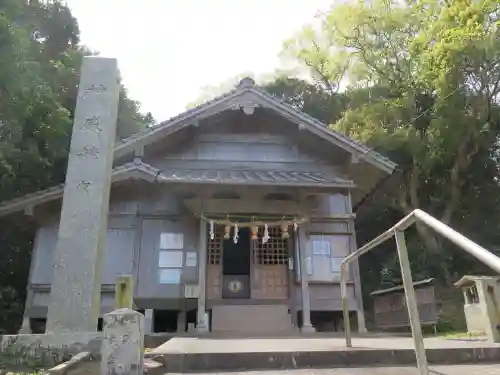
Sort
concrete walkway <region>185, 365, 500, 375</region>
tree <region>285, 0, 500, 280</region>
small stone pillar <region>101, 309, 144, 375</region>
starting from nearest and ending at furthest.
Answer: small stone pillar <region>101, 309, 144, 375</region>, concrete walkway <region>185, 365, 500, 375</region>, tree <region>285, 0, 500, 280</region>

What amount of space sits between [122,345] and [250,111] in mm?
9877

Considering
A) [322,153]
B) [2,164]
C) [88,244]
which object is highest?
[322,153]

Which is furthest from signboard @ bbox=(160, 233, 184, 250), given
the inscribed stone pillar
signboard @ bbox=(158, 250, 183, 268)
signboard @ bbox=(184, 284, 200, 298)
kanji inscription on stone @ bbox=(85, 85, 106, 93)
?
kanji inscription on stone @ bbox=(85, 85, 106, 93)

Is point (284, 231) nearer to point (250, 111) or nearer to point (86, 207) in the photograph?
point (250, 111)

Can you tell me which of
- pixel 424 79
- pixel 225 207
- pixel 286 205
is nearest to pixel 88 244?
pixel 225 207

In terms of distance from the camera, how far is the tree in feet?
57.4

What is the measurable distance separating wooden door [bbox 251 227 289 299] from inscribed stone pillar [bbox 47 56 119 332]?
566 cm

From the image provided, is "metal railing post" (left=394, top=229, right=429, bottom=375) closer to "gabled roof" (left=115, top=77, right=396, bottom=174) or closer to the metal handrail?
the metal handrail

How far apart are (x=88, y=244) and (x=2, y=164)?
6336 millimetres

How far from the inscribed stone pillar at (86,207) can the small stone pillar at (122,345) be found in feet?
8.74

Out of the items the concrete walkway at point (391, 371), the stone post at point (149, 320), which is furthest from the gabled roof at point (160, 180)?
the concrete walkway at point (391, 371)

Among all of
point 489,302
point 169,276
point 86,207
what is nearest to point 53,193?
point 169,276

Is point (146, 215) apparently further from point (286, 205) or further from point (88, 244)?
point (88, 244)

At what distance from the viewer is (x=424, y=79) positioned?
19.5 meters
